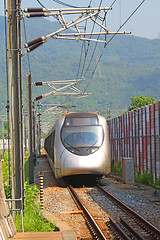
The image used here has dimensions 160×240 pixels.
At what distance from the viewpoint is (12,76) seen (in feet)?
37.7

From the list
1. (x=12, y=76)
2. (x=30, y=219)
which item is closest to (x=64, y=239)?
(x=30, y=219)

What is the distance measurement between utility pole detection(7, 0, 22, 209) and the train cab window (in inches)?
281

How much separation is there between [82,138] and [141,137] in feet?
14.2

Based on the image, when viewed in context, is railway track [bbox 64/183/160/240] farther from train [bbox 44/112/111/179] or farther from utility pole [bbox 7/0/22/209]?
train [bbox 44/112/111/179]

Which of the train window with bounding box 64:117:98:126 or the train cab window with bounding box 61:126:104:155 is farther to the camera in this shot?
the train window with bounding box 64:117:98:126

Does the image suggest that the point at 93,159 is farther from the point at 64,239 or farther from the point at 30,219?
the point at 64,239

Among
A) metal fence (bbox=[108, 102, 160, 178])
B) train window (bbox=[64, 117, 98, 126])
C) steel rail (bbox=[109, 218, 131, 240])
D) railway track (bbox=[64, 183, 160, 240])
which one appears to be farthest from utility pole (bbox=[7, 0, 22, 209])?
metal fence (bbox=[108, 102, 160, 178])

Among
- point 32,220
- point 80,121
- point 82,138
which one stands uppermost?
point 80,121

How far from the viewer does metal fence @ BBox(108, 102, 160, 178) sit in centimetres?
1930

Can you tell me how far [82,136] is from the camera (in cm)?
1877

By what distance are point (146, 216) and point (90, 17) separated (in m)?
7.50

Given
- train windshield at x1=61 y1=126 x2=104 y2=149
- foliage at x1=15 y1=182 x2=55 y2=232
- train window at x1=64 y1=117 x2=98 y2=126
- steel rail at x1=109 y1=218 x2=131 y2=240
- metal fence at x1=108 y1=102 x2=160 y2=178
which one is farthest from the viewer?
metal fence at x1=108 y1=102 x2=160 y2=178

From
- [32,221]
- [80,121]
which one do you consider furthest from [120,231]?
[80,121]

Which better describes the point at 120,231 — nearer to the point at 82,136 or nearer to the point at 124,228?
the point at 124,228
